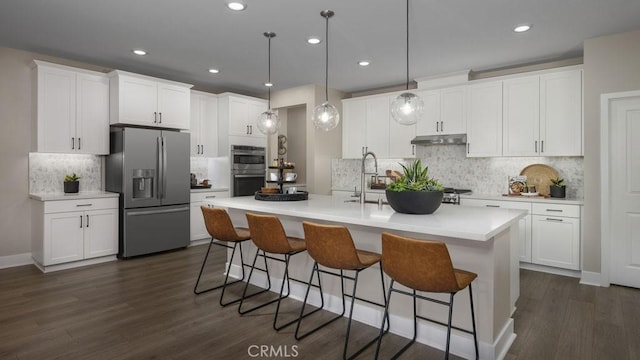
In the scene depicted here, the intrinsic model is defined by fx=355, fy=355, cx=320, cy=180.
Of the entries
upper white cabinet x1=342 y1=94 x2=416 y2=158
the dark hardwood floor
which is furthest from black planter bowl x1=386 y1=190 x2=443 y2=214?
upper white cabinet x1=342 y1=94 x2=416 y2=158

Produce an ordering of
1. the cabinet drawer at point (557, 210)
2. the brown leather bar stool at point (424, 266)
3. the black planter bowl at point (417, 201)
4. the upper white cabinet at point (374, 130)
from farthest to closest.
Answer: the upper white cabinet at point (374, 130)
the cabinet drawer at point (557, 210)
the black planter bowl at point (417, 201)
the brown leather bar stool at point (424, 266)

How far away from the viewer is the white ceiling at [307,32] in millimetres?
3258

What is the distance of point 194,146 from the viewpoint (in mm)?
6215

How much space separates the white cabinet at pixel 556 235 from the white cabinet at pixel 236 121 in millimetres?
4707

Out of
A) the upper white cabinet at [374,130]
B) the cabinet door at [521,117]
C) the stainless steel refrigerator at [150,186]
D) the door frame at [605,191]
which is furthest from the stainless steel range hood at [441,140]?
the stainless steel refrigerator at [150,186]

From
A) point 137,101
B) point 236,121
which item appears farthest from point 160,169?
point 236,121

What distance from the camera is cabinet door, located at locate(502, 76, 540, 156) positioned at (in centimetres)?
468

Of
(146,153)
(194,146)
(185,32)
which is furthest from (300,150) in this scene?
(185,32)

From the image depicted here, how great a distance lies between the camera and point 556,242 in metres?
4.31

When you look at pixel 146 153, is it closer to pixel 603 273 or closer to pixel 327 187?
pixel 327 187

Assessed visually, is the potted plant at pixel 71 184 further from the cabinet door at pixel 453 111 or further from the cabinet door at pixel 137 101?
the cabinet door at pixel 453 111

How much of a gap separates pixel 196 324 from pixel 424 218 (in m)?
2.03

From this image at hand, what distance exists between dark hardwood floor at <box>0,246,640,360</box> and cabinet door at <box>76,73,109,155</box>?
179 cm

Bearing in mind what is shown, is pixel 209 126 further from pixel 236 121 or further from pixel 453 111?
pixel 453 111
